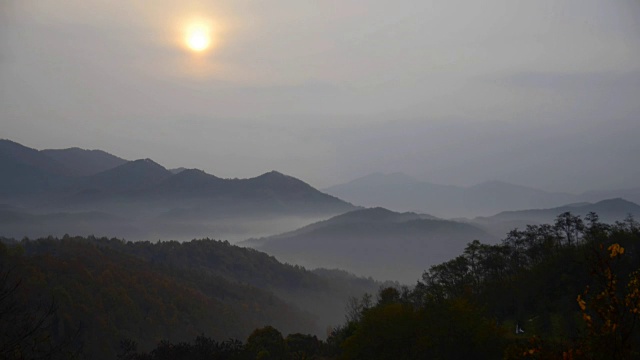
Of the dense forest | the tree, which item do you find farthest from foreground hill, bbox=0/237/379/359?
the tree

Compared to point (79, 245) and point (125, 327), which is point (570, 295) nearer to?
point (125, 327)

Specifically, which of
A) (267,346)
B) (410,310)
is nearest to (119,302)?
(267,346)

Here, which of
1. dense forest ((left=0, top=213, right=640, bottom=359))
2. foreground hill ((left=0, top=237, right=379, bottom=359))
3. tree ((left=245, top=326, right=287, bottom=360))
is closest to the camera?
dense forest ((left=0, top=213, right=640, bottom=359))

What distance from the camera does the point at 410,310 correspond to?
4162 cm

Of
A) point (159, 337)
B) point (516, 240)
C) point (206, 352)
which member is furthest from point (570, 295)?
point (159, 337)

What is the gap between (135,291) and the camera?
158125 mm

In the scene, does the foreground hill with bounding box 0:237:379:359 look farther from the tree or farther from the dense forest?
the tree

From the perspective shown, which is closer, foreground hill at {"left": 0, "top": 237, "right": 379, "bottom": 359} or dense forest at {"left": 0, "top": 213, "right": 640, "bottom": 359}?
dense forest at {"left": 0, "top": 213, "right": 640, "bottom": 359}

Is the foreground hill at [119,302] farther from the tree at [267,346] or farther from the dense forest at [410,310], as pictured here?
the tree at [267,346]

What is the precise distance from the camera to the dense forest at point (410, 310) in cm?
1273

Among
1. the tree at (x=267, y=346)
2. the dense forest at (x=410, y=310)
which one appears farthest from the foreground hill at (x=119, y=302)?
the tree at (x=267, y=346)

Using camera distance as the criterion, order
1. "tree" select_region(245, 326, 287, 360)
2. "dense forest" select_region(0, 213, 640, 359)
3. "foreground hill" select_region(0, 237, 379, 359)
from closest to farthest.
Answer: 1. "dense forest" select_region(0, 213, 640, 359)
2. "tree" select_region(245, 326, 287, 360)
3. "foreground hill" select_region(0, 237, 379, 359)

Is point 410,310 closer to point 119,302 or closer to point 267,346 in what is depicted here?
point 267,346

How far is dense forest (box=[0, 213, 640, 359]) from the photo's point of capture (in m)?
12.7
